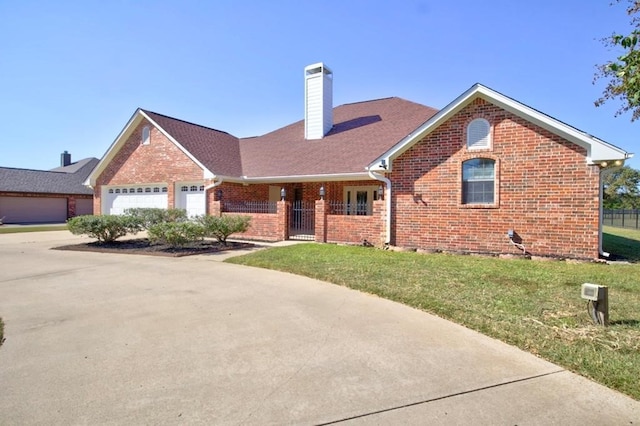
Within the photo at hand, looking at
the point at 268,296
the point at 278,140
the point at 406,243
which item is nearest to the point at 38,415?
the point at 268,296

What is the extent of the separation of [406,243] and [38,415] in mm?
10593

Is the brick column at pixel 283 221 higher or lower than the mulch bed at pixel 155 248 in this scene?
higher

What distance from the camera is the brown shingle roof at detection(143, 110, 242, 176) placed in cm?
1777

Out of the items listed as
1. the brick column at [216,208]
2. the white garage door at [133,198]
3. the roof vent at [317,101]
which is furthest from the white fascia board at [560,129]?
the white garage door at [133,198]

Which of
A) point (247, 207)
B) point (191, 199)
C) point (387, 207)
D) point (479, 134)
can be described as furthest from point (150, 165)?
point (479, 134)

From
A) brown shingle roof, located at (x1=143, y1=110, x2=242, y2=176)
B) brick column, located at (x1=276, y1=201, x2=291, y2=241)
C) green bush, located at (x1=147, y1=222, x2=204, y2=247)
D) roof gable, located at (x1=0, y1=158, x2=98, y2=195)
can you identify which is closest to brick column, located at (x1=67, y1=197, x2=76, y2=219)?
roof gable, located at (x1=0, y1=158, x2=98, y2=195)

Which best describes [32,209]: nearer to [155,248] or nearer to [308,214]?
[155,248]

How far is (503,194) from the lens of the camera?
10828mm

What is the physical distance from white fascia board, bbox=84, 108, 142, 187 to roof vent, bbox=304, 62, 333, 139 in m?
8.59

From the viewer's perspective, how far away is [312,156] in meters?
17.4

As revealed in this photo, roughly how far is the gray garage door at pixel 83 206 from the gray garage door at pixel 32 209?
1.11m

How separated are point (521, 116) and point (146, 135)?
17056mm

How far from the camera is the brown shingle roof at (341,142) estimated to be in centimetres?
1587

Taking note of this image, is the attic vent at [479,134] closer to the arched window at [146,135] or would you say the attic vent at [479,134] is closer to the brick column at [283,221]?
the brick column at [283,221]
